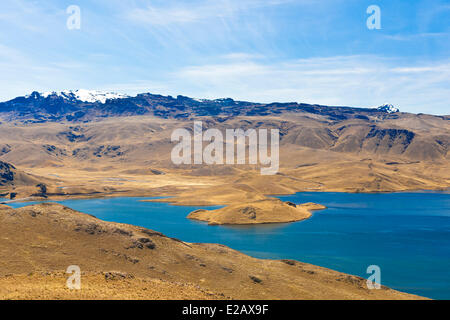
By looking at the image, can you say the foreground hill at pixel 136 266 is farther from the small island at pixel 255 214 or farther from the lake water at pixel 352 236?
the small island at pixel 255 214

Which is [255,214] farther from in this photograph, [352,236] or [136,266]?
[136,266]

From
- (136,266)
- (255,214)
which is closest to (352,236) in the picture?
(255,214)

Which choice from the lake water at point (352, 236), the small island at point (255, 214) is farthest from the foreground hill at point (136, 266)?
the small island at point (255, 214)

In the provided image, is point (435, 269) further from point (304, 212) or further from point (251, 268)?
point (304, 212)

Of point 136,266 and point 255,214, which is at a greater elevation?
point 136,266

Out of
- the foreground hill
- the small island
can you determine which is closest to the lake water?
the small island
